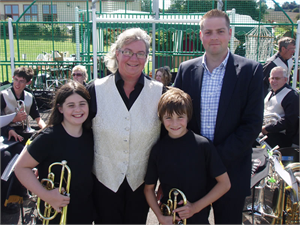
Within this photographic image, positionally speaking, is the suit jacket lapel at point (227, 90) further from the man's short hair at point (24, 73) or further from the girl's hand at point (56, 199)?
the man's short hair at point (24, 73)

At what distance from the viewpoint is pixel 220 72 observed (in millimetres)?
2051

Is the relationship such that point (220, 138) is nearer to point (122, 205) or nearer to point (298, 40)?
point (122, 205)

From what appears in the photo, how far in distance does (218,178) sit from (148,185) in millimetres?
513

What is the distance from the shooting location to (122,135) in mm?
1979

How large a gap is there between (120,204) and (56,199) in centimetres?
49

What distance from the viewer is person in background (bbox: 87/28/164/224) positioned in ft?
6.58

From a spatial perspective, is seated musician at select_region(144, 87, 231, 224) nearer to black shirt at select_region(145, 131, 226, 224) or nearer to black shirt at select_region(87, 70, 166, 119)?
black shirt at select_region(145, 131, 226, 224)

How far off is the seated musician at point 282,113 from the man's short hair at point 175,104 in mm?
2605

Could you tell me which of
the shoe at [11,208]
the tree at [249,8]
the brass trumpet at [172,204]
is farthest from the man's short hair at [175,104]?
the tree at [249,8]

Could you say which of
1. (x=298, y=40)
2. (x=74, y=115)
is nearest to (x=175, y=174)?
(x=74, y=115)

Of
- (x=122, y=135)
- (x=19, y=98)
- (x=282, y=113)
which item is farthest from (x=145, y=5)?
(x=122, y=135)

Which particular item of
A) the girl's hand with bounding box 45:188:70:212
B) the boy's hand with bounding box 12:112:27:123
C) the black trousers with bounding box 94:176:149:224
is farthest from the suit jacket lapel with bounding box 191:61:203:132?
the boy's hand with bounding box 12:112:27:123

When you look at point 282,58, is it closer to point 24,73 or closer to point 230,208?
point 230,208

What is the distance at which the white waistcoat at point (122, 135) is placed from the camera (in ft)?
6.56
